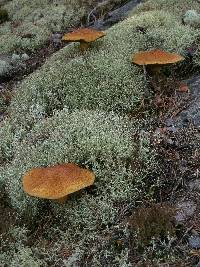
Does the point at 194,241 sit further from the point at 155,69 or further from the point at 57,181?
the point at 155,69

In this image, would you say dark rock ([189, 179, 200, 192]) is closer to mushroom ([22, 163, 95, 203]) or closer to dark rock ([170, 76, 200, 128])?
dark rock ([170, 76, 200, 128])

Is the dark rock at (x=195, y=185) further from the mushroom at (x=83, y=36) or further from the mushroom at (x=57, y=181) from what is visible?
the mushroom at (x=83, y=36)

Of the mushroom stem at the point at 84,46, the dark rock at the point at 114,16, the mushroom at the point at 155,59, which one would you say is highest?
the mushroom at the point at 155,59

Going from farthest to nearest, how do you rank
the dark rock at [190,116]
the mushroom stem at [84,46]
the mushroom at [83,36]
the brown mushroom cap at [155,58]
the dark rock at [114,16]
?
the dark rock at [114,16], the mushroom stem at [84,46], the mushroom at [83,36], the brown mushroom cap at [155,58], the dark rock at [190,116]

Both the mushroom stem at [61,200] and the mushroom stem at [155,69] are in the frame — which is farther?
the mushroom stem at [155,69]

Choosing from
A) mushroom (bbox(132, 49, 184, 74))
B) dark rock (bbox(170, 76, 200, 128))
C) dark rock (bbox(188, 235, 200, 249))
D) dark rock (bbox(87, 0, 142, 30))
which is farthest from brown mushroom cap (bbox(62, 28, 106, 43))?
dark rock (bbox(188, 235, 200, 249))

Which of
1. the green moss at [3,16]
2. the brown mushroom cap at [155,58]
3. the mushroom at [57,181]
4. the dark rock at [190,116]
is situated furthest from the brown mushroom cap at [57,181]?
the green moss at [3,16]

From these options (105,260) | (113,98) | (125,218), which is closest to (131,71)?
(113,98)

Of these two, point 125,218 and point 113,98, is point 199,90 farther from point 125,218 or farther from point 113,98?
point 125,218
